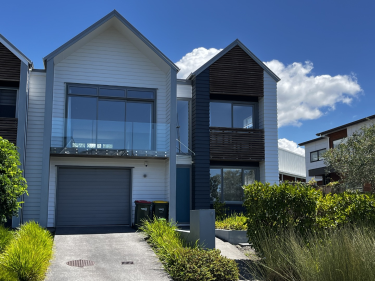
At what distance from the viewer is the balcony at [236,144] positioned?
53.1 feet

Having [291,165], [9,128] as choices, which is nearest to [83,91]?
[9,128]

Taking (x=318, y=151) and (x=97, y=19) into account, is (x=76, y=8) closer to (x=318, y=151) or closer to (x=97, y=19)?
(x=97, y=19)

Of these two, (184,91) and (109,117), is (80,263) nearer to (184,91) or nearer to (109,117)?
(109,117)

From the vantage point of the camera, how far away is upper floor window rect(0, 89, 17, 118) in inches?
577

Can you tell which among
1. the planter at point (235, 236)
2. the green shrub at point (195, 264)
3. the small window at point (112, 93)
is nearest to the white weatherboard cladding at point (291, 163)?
the small window at point (112, 93)

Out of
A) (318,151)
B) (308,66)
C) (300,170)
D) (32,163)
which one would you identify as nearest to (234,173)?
(308,66)

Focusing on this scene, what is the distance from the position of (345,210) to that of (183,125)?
8214 millimetres

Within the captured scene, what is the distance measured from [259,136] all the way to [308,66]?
3.48 metres

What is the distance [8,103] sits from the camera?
14742 mm

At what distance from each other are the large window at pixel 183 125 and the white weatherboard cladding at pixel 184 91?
29cm

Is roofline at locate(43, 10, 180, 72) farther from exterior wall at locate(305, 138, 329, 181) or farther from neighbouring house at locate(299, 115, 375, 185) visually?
exterior wall at locate(305, 138, 329, 181)

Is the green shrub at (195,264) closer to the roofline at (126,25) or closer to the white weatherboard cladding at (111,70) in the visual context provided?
the white weatherboard cladding at (111,70)

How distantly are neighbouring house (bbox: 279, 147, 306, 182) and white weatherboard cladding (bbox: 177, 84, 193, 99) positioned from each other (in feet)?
69.7

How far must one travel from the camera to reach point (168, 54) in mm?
15547
